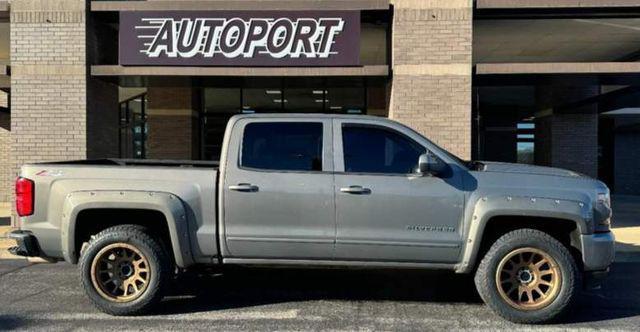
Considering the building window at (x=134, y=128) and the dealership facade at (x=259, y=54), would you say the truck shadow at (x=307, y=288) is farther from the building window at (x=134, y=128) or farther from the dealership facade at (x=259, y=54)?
the building window at (x=134, y=128)

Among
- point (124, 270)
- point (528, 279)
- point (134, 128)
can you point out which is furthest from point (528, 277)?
point (134, 128)

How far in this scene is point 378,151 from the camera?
5.80m

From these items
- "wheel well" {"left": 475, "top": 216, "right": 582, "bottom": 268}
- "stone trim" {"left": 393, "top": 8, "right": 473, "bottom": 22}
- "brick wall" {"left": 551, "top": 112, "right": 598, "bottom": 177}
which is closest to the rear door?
"wheel well" {"left": 475, "top": 216, "right": 582, "bottom": 268}

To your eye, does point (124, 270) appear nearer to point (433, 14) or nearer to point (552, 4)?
point (433, 14)

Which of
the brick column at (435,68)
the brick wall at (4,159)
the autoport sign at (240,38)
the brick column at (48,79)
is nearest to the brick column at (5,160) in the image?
the brick wall at (4,159)

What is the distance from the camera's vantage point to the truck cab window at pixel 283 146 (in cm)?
575

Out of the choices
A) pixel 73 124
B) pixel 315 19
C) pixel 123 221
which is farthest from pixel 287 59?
pixel 123 221

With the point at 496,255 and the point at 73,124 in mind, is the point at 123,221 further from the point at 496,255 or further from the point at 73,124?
the point at 73,124

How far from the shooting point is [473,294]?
6.59m

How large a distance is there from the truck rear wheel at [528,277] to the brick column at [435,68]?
494 cm

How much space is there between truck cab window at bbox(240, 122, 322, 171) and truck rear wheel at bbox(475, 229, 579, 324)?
6.07ft

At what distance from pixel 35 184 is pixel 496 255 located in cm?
432

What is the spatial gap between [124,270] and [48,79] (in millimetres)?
6045

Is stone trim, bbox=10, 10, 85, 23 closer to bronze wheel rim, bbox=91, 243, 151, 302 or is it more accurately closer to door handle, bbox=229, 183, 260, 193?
bronze wheel rim, bbox=91, 243, 151, 302
